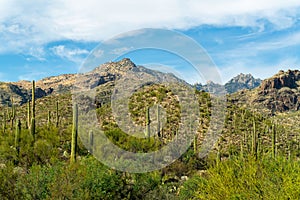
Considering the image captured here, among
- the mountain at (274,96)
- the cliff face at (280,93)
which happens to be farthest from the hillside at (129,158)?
the cliff face at (280,93)

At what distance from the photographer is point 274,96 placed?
130375mm

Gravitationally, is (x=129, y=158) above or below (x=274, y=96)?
below

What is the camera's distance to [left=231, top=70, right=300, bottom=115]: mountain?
4943 inches

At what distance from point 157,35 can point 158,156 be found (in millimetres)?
18430

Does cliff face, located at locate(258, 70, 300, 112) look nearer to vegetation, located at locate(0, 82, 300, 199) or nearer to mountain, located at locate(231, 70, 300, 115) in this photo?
mountain, located at locate(231, 70, 300, 115)

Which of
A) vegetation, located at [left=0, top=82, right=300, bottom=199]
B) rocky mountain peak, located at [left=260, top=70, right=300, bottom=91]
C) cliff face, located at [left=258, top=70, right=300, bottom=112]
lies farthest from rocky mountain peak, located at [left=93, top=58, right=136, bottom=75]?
rocky mountain peak, located at [left=260, top=70, right=300, bottom=91]

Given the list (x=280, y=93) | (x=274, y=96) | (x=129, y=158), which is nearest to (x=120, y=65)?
(x=129, y=158)

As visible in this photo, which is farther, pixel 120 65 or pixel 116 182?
pixel 116 182

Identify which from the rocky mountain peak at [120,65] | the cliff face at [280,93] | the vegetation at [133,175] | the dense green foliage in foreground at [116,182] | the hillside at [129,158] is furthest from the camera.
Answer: the cliff face at [280,93]

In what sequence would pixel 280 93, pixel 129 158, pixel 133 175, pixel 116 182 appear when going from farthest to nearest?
1. pixel 280 93
2. pixel 129 158
3. pixel 133 175
4. pixel 116 182

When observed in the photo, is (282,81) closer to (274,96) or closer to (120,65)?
(274,96)

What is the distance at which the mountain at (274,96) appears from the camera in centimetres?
12556

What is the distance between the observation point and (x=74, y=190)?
63.3 feet

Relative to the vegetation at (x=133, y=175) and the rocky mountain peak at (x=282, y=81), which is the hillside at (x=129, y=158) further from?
the rocky mountain peak at (x=282, y=81)
